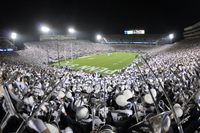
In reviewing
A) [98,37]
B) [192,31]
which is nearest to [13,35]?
[98,37]

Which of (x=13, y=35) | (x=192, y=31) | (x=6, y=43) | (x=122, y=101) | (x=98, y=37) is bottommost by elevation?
(x=122, y=101)

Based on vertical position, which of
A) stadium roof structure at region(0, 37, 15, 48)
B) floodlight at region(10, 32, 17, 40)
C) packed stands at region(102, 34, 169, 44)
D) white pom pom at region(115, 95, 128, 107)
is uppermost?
packed stands at region(102, 34, 169, 44)

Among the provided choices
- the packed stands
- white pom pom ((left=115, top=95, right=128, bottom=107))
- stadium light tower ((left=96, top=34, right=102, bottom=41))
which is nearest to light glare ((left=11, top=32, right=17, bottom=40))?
stadium light tower ((left=96, top=34, right=102, bottom=41))

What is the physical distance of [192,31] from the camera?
72.8m

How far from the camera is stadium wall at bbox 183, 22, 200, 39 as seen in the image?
215 feet

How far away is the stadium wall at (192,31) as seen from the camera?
6568cm

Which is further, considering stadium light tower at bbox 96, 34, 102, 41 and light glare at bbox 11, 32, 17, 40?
stadium light tower at bbox 96, 34, 102, 41

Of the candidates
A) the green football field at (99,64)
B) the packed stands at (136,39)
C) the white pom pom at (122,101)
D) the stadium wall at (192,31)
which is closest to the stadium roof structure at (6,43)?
the green football field at (99,64)

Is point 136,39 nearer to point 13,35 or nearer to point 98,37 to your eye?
point 98,37

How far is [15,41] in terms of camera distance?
4641 cm

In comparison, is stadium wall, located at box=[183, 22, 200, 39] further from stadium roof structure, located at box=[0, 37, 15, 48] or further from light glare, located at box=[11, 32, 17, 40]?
stadium roof structure, located at box=[0, 37, 15, 48]

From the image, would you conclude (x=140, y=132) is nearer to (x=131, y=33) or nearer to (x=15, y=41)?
(x=15, y=41)

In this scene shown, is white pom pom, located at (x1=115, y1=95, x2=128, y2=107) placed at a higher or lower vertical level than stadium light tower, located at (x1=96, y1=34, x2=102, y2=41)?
lower

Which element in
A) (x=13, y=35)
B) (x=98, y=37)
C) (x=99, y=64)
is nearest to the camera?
(x=99, y=64)
